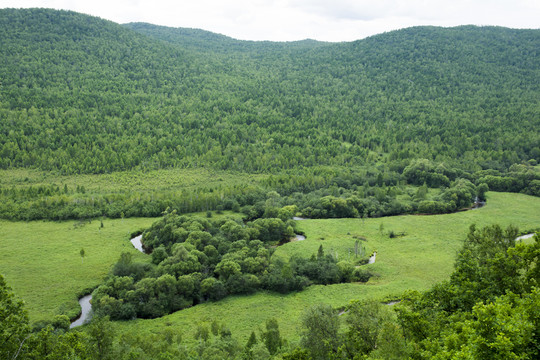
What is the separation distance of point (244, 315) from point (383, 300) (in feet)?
93.0

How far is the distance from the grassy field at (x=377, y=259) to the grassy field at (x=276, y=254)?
0.64ft

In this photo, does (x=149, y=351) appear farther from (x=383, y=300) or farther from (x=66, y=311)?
(x=383, y=300)

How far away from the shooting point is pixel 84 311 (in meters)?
78.2

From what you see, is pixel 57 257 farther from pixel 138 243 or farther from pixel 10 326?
pixel 10 326

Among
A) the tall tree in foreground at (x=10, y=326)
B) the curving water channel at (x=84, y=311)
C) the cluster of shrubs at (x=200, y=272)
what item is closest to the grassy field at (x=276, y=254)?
the curving water channel at (x=84, y=311)

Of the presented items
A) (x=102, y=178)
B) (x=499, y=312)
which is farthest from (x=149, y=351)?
(x=102, y=178)

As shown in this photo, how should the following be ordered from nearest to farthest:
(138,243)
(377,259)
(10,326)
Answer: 1. (10,326)
2. (377,259)
3. (138,243)

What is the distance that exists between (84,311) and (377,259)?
7072 centimetres

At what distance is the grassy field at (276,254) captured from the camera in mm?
75000

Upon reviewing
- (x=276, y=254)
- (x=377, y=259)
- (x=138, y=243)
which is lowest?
(x=138, y=243)

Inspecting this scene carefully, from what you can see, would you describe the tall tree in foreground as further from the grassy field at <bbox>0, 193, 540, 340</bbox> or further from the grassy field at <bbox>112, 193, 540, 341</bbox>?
the grassy field at <bbox>112, 193, 540, 341</bbox>

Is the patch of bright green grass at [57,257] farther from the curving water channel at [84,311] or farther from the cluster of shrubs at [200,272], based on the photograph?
the cluster of shrubs at [200,272]

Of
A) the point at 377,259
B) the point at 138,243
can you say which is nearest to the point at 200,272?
the point at 138,243

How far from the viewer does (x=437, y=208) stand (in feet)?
461
